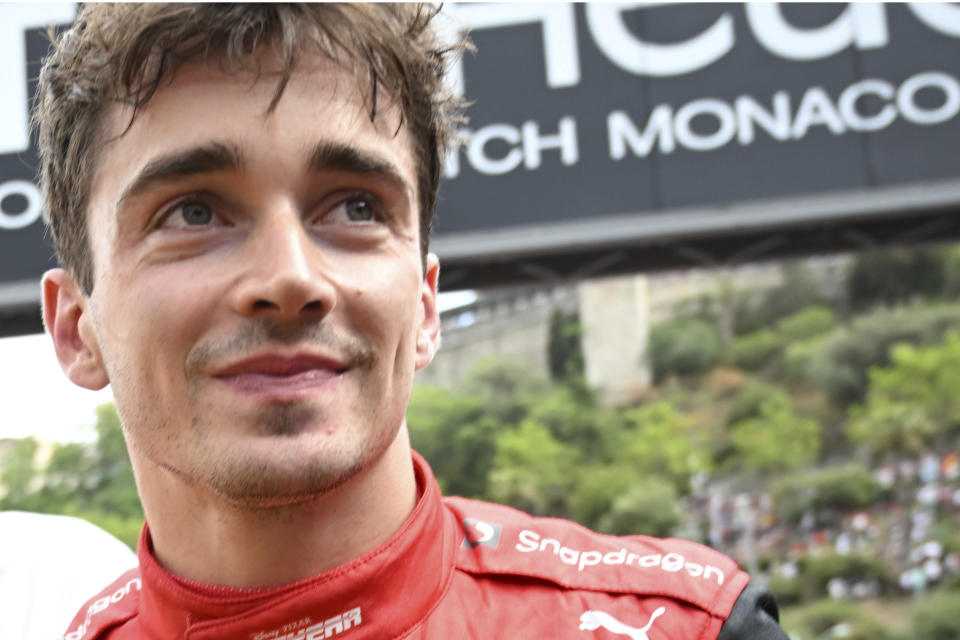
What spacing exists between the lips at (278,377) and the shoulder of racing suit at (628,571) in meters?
0.42

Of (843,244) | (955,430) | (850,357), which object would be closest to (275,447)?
(843,244)

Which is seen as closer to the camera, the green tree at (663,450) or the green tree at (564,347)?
the green tree at (663,450)

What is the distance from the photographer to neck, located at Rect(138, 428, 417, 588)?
1.34 metres

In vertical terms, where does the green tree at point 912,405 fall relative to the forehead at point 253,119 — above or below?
below

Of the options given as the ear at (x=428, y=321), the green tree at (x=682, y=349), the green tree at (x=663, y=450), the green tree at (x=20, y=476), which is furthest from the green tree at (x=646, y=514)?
the ear at (x=428, y=321)

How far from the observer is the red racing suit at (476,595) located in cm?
135

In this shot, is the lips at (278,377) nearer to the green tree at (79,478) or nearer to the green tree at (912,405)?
the green tree at (79,478)

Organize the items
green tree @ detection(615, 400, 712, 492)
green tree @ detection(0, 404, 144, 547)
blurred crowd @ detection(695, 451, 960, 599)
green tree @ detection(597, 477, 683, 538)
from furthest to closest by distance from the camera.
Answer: green tree @ detection(615, 400, 712, 492) → blurred crowd @ detection(695, 451, 960, 599) → green tree @ detection(597, 477, 683, 538) → green tree @ detection(0, 404, 144, 547)

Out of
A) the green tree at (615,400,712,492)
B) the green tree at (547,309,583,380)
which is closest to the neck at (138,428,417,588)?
the green tree at (615,400,712,492)

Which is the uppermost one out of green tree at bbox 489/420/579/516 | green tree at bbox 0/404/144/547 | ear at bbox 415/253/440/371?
ear at bbox 415/253/440/371

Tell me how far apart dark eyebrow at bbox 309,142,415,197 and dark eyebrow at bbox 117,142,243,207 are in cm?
9

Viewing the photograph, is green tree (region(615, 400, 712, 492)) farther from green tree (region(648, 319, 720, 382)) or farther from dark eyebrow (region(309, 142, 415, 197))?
dark eyebrow (region(309, 142, 415, 197))

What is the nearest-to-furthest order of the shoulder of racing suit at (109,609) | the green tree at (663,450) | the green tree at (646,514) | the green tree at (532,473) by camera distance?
the shoulder of racing suit at (109,609)
the green tree at (646,514)
the green tree at (532,473)
the green tree at (663,450)

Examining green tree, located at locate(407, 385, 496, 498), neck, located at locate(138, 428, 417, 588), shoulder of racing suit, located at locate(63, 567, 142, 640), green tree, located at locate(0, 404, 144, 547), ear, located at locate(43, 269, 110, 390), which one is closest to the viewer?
neck, located at locate(138, 428, 417, 588)
